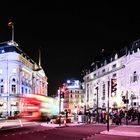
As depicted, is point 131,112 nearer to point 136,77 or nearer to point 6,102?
point 136,77

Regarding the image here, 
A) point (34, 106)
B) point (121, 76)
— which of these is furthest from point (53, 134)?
point (121, 76)

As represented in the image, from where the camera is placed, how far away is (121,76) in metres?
118

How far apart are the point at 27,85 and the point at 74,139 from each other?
11555cm

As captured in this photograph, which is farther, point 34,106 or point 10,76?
point 10,76

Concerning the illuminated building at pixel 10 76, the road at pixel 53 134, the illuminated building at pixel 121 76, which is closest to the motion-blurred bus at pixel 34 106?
the road at pixel 53 134

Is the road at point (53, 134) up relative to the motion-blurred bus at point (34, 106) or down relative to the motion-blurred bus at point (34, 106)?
down

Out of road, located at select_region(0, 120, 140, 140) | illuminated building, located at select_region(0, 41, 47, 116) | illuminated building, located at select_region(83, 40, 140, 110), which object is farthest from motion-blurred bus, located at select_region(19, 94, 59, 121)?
illuminated building, located at select_region(0, 41, 47, 116)

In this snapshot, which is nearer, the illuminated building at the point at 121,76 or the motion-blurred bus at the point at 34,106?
the motion-blurred bus at the point at 34,106

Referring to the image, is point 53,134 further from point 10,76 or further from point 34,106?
point 10,76

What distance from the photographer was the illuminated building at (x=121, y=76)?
342 ft

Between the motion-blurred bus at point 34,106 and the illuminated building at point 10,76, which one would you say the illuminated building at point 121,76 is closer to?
the illuminated building at point 10,76

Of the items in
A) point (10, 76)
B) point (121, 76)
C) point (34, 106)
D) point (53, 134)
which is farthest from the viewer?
point (10, 76)

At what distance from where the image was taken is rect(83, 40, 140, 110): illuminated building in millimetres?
104250

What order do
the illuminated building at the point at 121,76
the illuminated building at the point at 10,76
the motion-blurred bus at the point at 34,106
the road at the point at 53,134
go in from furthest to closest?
the illuminated building at the point at 10,76, the illuminated building at the point at 121,76, the motion-blurred bus at the point at 34,106, the road at the point at 53,134
